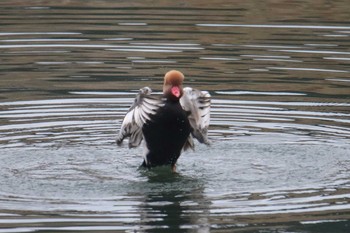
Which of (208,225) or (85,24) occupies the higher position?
(85,24)

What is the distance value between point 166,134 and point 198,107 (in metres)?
0.42

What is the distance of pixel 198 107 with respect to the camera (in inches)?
444

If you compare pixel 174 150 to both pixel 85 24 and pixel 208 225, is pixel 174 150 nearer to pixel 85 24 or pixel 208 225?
pixel 208 225

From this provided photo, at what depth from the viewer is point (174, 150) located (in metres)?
11.3

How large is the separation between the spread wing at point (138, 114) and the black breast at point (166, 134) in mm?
64

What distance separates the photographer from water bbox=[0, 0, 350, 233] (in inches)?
386

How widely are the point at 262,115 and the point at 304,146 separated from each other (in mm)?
1610

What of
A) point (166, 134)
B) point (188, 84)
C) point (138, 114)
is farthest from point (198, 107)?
point (188, 84)

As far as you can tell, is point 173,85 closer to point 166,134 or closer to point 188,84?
point 166,134

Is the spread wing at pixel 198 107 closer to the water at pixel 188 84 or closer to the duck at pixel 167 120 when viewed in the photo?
the duck at pixel 167 120

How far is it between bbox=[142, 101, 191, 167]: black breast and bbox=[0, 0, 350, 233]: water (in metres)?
0.15

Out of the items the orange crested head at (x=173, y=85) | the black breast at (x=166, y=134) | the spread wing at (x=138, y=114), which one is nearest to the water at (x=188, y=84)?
the black breast at (x=166, y=134)

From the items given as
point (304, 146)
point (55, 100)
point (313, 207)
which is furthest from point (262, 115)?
point (313, 207)

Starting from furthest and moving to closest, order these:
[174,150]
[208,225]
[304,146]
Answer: [304,146] → [174,150] → [208,225]
